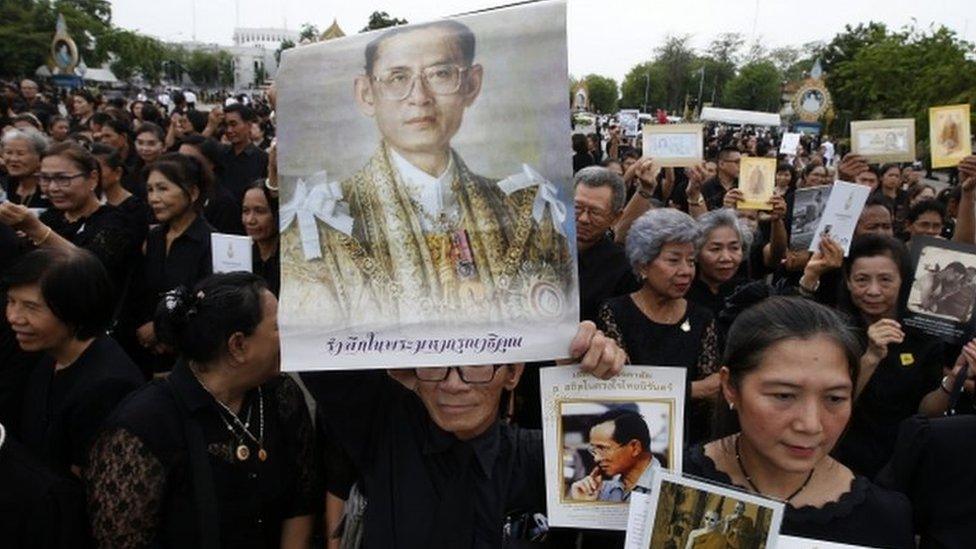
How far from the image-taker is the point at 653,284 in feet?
11.6

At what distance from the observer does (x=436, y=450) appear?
195 centimetres

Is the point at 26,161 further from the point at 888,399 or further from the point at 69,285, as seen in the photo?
the point at 888,399

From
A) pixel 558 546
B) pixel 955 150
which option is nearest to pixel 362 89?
pixel 558 546

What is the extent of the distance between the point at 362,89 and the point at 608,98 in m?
88.4

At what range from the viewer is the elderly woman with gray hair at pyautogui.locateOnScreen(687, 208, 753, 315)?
14.4 feet

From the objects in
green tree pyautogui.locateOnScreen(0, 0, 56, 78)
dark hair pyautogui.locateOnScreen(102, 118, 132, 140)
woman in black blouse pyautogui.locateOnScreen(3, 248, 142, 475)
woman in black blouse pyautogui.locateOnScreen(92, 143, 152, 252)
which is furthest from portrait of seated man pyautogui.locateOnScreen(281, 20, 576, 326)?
green tree pyautogui.locateOnScreen(0, 0, 56, 78)

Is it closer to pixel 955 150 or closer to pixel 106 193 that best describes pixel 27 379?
pixel 106 193

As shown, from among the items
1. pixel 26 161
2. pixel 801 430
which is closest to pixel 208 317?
pixel 801 430

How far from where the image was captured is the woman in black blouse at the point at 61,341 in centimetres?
266

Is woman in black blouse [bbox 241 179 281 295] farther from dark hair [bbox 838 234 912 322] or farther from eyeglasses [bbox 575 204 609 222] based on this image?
dark hair [bbox 838 234 912 322]

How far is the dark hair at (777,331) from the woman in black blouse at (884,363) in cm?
141

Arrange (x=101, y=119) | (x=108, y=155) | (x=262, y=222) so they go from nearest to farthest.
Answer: (x=262, y=222) → (x=108, y=155) → (x=101, y=119)

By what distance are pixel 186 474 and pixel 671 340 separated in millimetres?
2103

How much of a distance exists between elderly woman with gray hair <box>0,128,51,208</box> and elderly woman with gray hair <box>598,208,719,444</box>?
5020 mm
